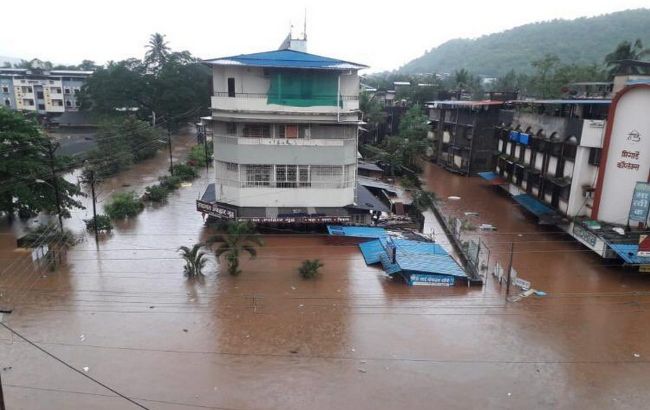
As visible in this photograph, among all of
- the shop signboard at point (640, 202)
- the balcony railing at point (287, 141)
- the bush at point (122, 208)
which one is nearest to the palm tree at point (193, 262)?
the balcony railing at point (287, 141)

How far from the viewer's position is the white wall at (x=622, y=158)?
23641mm

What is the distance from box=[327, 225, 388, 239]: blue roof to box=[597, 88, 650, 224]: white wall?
11.8 m

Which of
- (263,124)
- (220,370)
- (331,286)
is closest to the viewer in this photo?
(220,370)

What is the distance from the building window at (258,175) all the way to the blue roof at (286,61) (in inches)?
220

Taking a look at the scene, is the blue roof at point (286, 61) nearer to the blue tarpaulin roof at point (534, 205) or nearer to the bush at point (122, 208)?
the bush at point (122, 208)

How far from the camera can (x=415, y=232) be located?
27578 mm

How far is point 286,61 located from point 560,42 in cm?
13964

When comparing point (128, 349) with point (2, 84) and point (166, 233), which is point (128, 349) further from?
point (2, 84)

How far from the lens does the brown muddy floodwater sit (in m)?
13.3

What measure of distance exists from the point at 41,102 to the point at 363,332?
284 ft

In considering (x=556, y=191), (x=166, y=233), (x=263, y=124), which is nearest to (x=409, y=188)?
(x=556, y=191)

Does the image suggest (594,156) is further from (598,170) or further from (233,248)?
(233,248)

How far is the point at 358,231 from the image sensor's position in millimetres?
26688

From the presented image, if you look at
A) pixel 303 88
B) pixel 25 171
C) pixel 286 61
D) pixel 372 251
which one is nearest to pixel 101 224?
pixel 25 171
